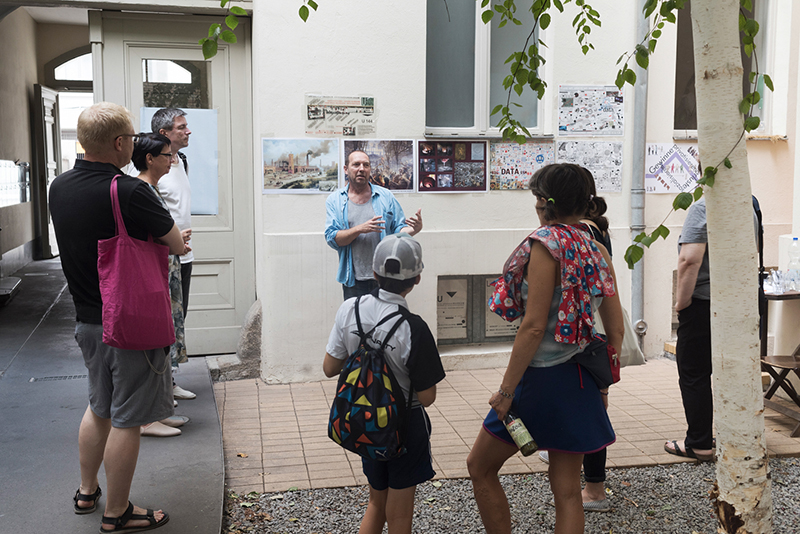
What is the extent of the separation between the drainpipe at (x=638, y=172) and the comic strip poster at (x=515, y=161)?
2.74ft

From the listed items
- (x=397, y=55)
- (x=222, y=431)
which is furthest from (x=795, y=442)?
(x=397, y=55)

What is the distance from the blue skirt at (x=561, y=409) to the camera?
2.76 metres

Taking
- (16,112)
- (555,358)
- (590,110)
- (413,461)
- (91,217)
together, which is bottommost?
(413,461)

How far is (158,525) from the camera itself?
3.33 metres

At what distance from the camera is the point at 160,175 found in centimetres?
444

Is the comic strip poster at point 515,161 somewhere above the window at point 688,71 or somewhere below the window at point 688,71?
below

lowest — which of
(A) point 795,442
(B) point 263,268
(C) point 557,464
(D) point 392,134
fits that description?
(A) point 795,442

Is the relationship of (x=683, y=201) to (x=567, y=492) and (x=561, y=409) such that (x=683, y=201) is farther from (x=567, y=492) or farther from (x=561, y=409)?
(x=567, y=492)

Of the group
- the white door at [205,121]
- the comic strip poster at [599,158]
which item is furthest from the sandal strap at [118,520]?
the comic strip poster at [599,158]

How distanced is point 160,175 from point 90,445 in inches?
70.5

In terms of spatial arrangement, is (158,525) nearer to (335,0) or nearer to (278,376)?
(278,376)

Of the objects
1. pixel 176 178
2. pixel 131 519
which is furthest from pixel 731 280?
pixel 176 178

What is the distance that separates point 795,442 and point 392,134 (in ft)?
12.7

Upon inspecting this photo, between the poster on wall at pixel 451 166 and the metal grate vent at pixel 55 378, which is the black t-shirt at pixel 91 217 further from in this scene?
the poster on wall at pixel 451 166
